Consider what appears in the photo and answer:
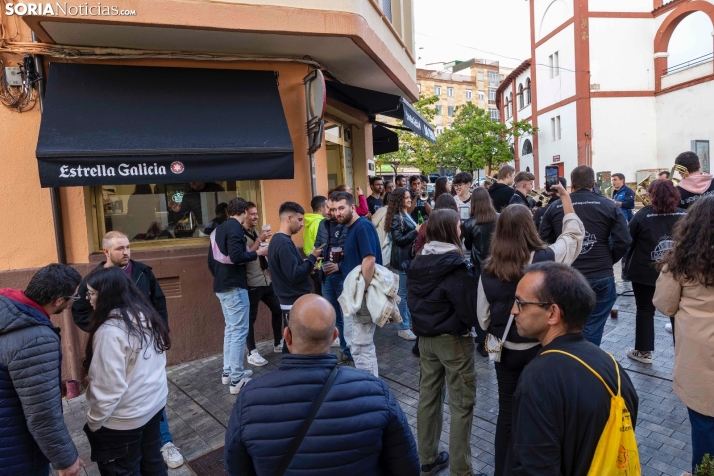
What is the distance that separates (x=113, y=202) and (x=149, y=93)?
4.59ft

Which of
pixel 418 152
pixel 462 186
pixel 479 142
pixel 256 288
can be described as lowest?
pixel 256 288

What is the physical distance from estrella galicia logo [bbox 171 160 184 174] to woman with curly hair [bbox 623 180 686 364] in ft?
15.3

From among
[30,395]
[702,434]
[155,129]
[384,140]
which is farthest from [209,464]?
[384,140]

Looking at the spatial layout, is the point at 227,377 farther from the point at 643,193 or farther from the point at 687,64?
the point at 687,64

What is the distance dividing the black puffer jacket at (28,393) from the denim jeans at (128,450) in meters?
0.24

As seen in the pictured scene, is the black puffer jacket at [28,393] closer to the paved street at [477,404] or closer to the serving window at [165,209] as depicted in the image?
the paved street at [477,404]

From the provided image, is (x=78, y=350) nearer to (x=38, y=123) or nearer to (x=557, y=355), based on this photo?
(x=38, y=123)

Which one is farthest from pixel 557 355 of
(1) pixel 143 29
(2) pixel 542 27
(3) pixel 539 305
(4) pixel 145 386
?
(2) pixel 542 27

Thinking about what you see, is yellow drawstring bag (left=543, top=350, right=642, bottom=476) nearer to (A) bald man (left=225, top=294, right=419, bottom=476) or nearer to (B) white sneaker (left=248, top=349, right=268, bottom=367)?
(A) bald man (left=225, top=294, right=419, bottom=476)

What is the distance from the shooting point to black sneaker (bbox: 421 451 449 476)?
325 centimetres

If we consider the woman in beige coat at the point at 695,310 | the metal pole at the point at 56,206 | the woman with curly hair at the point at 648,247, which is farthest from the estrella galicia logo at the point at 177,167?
the woman with curly hair at the point at 648,247

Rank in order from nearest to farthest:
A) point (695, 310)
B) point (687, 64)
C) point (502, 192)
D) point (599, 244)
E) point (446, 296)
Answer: point (695, 310), point (446, 296), point (599, 244), point (502, 192), point (687, 64)

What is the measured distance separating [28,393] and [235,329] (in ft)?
8.82

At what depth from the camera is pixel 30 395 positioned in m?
2.19
